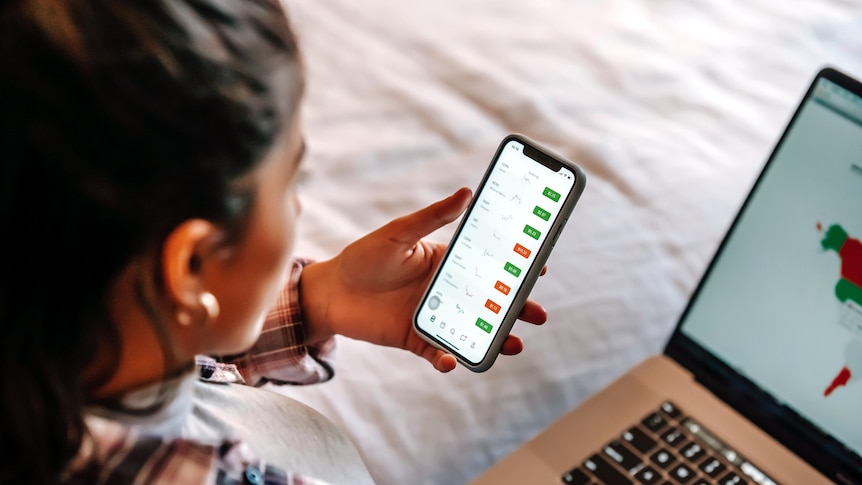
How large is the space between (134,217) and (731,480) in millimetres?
463

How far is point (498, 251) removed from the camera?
1.94 feet

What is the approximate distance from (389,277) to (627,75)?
0.49m

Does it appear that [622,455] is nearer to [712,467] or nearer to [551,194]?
[712,467]

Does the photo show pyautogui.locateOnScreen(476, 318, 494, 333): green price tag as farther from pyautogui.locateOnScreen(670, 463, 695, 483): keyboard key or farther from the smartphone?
pyautogui.locateOnScreen(670, 463, 695, 483): keyboard key

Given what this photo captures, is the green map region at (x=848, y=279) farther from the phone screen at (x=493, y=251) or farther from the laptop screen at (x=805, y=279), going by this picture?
the phone screen at (x=493, y=251)

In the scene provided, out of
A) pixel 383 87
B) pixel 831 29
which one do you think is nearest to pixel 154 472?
pixel 383 87

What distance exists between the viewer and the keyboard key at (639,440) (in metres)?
0.62

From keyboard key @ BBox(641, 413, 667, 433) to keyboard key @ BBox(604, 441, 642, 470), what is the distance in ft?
0.10

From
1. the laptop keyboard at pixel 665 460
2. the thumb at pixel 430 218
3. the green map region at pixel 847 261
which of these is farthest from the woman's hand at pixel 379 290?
the green map region at pixel 847 261

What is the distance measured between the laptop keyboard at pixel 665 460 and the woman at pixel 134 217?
25cm

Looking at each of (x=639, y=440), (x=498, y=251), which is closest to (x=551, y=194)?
(x=498, y=251)

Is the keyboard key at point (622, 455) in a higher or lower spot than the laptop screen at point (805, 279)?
lower

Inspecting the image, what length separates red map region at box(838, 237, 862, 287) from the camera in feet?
1.90

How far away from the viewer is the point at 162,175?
34 cm
